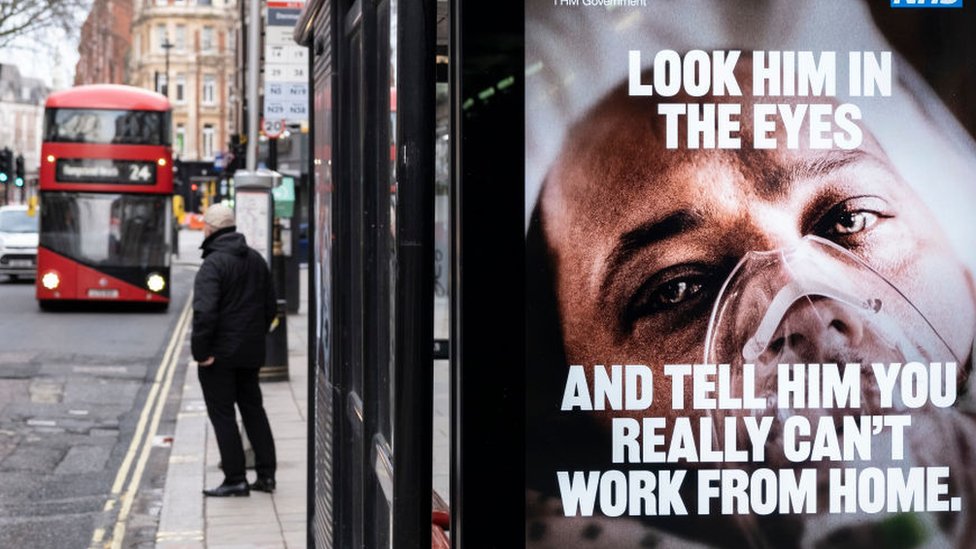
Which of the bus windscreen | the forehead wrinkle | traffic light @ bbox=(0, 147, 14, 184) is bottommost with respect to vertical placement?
the forehead wrinkle

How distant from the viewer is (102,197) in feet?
85.0

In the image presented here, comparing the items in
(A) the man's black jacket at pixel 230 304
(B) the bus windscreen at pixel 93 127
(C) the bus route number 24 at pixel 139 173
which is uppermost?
(B) the bus windscreen at pixel 93 127

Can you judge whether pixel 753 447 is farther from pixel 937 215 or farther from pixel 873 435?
pixel 937 215

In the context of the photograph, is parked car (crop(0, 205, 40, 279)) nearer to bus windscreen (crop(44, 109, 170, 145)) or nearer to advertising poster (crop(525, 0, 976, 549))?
bus windscreen (crop(44, 109, 170, 145))

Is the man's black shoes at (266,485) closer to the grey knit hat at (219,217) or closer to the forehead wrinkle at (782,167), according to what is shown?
the grey knit hat at (219,217)

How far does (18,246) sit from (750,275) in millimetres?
33889

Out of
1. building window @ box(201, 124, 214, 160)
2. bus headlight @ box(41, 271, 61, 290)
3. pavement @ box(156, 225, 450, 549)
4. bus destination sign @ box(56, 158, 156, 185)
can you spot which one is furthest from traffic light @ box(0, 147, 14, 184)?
building window @ box(201, 124, 214, 160)

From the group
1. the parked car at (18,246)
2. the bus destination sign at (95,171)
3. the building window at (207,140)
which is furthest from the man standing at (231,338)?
the building window at (207,140)

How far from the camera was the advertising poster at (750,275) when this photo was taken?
8.73 feet

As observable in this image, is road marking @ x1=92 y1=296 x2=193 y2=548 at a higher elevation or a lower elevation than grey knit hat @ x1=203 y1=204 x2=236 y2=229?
lower

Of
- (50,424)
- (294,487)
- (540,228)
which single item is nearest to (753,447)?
(540,228)

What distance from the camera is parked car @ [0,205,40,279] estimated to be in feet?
113

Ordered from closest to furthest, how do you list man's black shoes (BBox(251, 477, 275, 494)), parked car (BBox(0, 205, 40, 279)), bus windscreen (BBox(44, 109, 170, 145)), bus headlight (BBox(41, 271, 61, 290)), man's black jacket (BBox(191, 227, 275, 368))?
man's black jacket (BBox(191, 227, 275, 368)), man's black shoes (BBox(251, 477, 275, 494)), bus headlight (BBox(41, 271, 61, 290)), bus windscreen (BBox(44, 109, 170, 145)), parked car (BBox(0, 205, 40, 279))

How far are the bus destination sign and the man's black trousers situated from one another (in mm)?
17879
